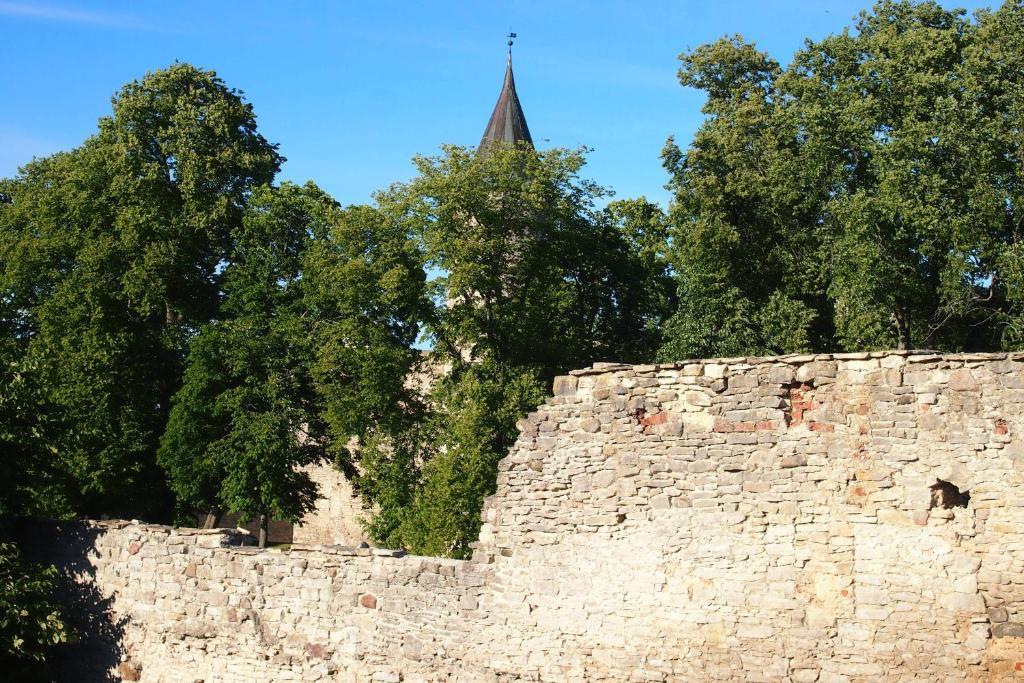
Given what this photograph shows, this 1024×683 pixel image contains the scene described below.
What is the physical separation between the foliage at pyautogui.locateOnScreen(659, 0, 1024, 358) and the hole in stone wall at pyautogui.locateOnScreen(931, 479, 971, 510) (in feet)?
30.7

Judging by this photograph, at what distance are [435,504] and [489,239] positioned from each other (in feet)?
16.9

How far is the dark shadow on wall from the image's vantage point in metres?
15.1

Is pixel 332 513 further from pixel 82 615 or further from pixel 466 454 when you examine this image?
pixel 82 615

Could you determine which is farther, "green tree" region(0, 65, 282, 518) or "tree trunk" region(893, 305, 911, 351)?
"green tree" region(0, 65, 282, 518)

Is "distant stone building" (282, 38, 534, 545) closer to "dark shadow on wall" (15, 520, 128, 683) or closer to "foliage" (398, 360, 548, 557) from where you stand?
"foliage" (398, 360, 548, 557)

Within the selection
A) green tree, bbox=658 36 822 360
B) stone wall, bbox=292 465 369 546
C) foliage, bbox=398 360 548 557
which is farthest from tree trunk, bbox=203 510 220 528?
green tree, bbox=658 36 822 360

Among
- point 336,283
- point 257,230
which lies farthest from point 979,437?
point 257,230

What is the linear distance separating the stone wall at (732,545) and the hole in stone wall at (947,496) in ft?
0.14

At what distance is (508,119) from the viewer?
34094mm

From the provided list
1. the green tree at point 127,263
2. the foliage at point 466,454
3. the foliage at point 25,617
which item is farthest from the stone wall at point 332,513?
the foliage at point 25,617

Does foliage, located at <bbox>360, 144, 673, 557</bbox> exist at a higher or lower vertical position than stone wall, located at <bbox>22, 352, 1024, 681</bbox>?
higher

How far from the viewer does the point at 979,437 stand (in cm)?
973

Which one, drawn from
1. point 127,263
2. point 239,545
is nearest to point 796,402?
point 239,545

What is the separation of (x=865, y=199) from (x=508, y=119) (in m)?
16.0
